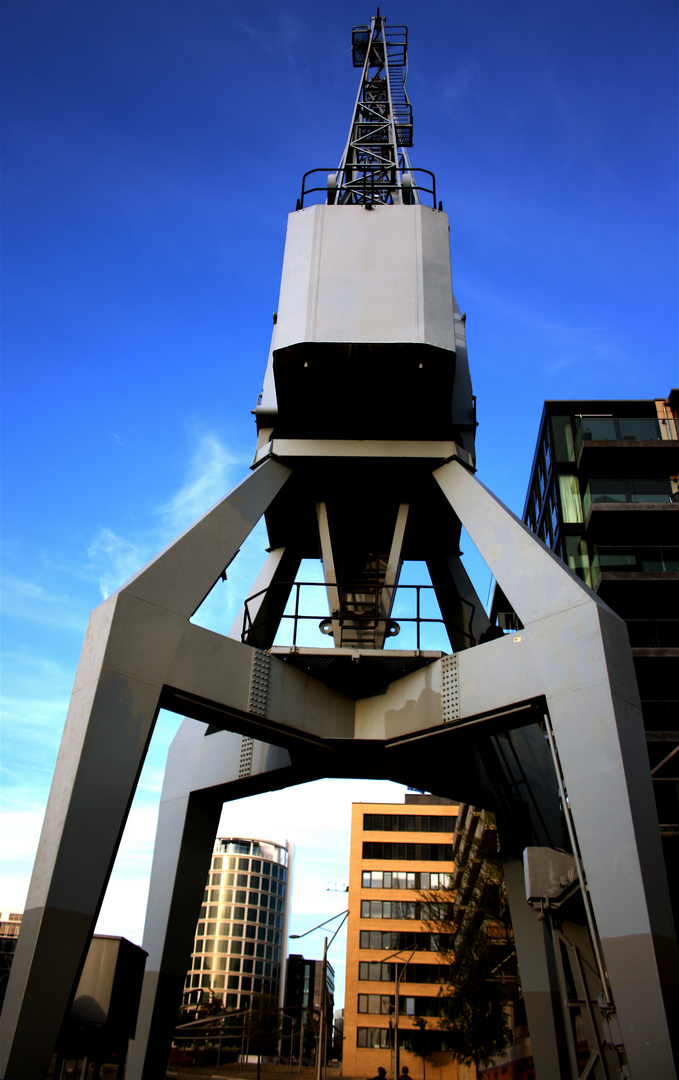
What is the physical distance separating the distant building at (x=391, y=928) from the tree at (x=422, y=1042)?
3.88 meters

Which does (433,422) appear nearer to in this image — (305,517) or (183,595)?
(305,517)

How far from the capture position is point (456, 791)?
17.1 m

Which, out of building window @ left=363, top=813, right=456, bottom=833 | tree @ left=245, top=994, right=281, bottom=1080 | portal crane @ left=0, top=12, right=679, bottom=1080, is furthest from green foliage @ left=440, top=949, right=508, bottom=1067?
tree @ left=245, top=994, right=281, bottom=1080

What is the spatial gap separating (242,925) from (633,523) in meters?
120

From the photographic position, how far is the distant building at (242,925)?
129 meters

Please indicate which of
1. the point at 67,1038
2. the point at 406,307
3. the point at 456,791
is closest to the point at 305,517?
the point at 406,307

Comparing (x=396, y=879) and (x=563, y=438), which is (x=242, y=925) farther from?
(x=563, y=438)

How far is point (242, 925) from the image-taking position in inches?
5310

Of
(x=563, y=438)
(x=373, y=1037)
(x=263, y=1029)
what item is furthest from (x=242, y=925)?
(x=563, y=438)

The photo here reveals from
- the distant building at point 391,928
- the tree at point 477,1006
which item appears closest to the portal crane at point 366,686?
the tree at point 477,1006

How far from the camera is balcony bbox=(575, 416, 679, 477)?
36844 mm

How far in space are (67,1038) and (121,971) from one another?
1.19 m

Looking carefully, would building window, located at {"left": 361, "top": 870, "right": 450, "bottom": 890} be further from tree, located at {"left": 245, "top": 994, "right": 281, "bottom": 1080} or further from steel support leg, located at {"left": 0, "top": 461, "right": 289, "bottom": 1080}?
steel support leg, located at {"left": 0, "top": 461, "right": 289, "bottom": 1080}

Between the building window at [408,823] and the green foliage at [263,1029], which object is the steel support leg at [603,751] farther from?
the green foliage at [263,1029]
